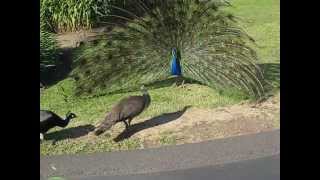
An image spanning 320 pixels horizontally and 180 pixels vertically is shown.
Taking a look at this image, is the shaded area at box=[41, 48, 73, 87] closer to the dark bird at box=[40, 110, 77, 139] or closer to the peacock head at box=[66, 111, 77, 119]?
the peacock head at box=[66, 111, 77, 119]

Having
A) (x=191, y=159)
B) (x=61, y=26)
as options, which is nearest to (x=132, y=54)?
(x=61, y=26)

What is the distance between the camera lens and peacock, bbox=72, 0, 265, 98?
21.8ft

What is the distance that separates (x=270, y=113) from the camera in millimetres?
6715

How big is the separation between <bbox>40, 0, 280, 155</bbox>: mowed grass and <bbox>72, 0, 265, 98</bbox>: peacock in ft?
0.42

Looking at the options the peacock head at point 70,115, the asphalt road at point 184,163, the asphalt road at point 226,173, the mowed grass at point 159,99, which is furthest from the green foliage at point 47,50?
the asphalt road at point 226,173

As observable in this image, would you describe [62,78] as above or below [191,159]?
above

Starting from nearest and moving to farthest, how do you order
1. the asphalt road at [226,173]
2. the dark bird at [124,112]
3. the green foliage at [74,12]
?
the asphalt road at [226,173] < the dark bird at [124,112] < the green foliage at [74,12]

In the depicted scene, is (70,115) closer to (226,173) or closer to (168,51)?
(168,51)

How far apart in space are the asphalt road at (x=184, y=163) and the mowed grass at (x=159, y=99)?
8.0 inches

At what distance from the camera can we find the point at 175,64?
6.93 metres

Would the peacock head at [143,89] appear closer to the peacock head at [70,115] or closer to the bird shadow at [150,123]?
the bird shadow at [150,123]

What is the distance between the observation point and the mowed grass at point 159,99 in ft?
19.8
